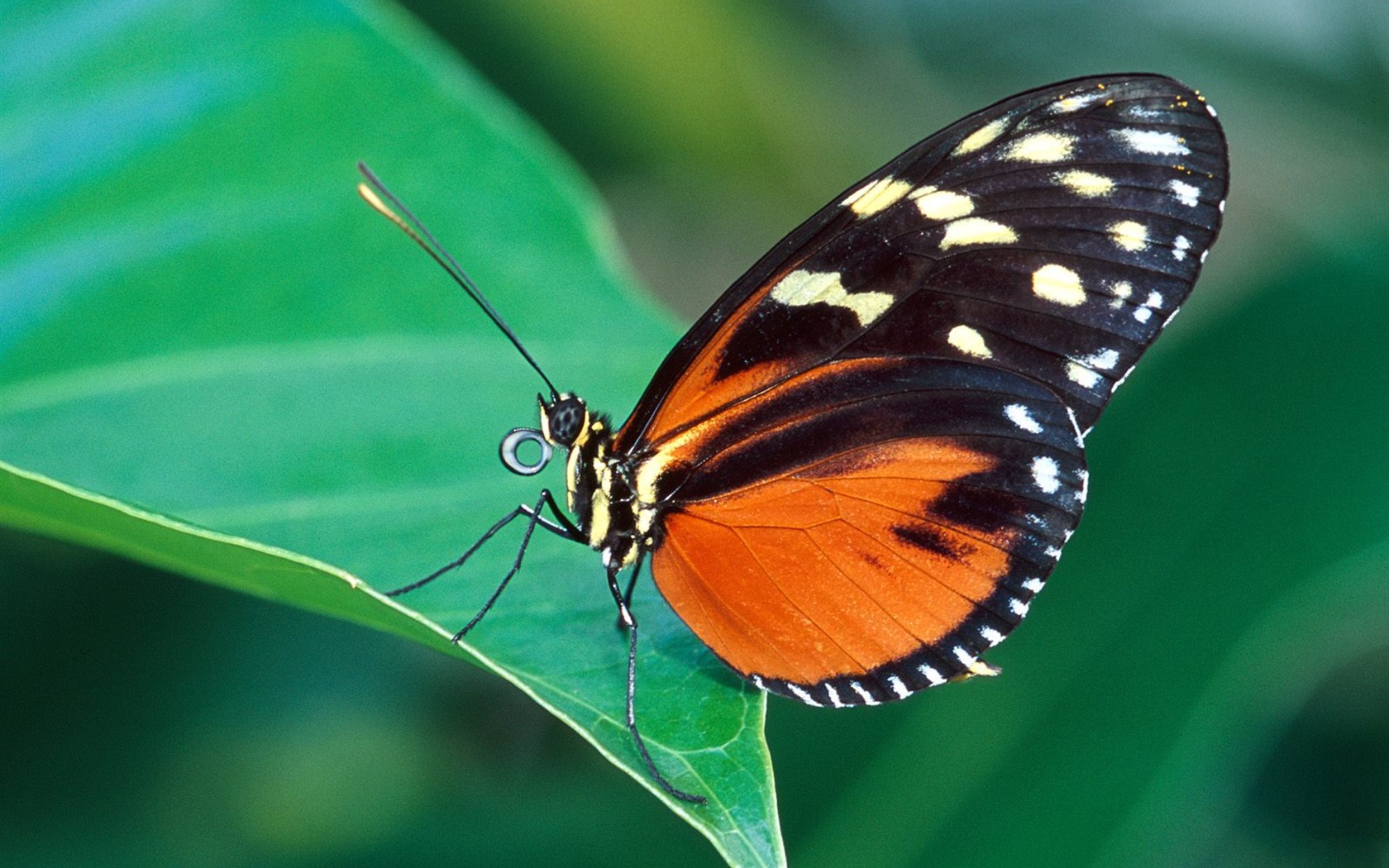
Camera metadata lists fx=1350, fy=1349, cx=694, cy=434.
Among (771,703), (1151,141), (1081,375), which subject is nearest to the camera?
(1151,141)

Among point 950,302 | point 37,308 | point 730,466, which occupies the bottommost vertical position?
point 37,308

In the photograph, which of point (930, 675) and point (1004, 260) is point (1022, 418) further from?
point (930, 675)

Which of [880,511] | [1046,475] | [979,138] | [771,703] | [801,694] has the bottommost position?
[771,703]

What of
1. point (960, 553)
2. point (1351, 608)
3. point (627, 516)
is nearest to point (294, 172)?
point (627, 516)

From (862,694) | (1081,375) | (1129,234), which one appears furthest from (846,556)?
(1129,234)

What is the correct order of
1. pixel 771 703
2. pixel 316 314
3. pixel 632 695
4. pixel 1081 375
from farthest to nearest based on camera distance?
pixel 771 703 < pixel 316 314 < pixel 1081 375 < pixel 632 695

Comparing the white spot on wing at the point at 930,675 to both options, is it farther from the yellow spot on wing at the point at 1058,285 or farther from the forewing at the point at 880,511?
the yellow spot on wing at the point at 1058,285

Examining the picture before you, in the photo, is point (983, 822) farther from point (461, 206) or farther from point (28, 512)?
point (28, 512)
